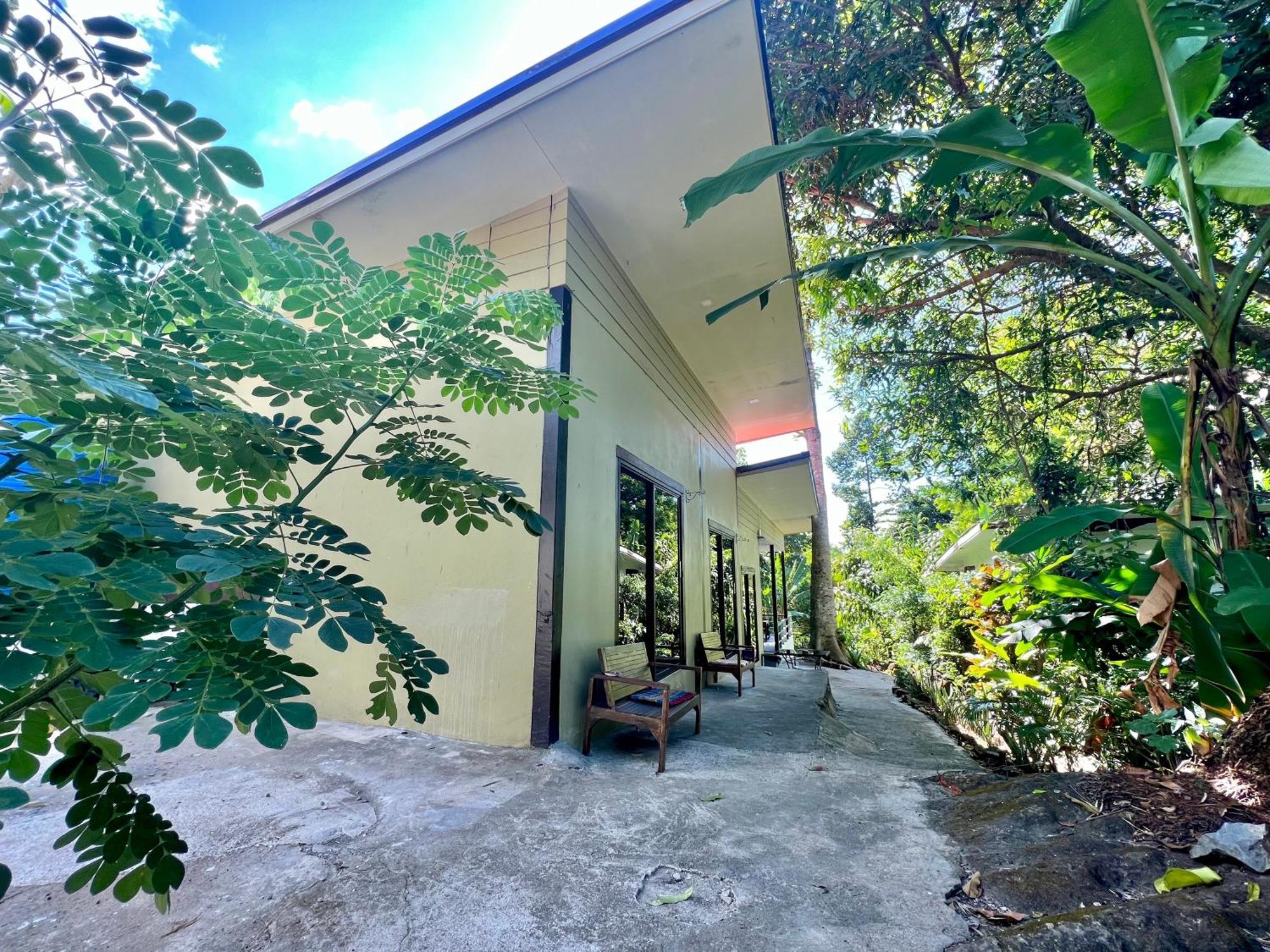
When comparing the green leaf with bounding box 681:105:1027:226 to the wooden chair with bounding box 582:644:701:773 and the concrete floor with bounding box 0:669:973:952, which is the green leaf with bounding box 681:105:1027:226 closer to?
the concrete floor with bounding box 0:669:973:952

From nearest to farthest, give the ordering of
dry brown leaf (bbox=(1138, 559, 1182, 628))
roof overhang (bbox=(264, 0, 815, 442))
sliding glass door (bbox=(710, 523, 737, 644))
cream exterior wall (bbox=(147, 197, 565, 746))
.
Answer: dry brown leaf (bbox=(1138, 559, 1182, 628)), roof overhang (bbox=(264, 0, 815, 442)), cream exterior wall (bbox=(147, 197, 565, 746)), sliding glass door (bbox=(710, 523, 737, 644))

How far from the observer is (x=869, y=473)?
1137 inches

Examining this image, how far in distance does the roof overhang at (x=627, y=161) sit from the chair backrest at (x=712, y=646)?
4353 millimetres

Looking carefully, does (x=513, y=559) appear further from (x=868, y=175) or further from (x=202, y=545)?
(x=868, y=175)

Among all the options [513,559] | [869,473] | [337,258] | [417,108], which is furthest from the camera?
[869,473]

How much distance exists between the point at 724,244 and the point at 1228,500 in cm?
417

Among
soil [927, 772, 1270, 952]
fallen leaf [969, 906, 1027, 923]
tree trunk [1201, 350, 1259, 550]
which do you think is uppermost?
tree trunk [1201, 350, 1259, 550]

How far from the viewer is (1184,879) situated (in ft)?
5.30

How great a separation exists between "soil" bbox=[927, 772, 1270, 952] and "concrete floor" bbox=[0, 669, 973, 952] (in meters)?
0.18

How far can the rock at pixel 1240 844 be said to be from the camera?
1599 mm

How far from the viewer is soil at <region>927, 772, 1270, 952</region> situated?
4.72 feet

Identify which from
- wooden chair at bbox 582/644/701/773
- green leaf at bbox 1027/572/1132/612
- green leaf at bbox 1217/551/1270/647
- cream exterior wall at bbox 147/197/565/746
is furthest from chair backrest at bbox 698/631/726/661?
green leaf at bbox 1217/551/1270/647

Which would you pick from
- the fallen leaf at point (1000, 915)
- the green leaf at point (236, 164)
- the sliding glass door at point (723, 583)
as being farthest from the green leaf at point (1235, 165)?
the sliding glass door at point (723, 583)

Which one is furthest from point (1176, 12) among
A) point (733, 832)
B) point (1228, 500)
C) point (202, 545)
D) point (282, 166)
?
point (282, 166)
